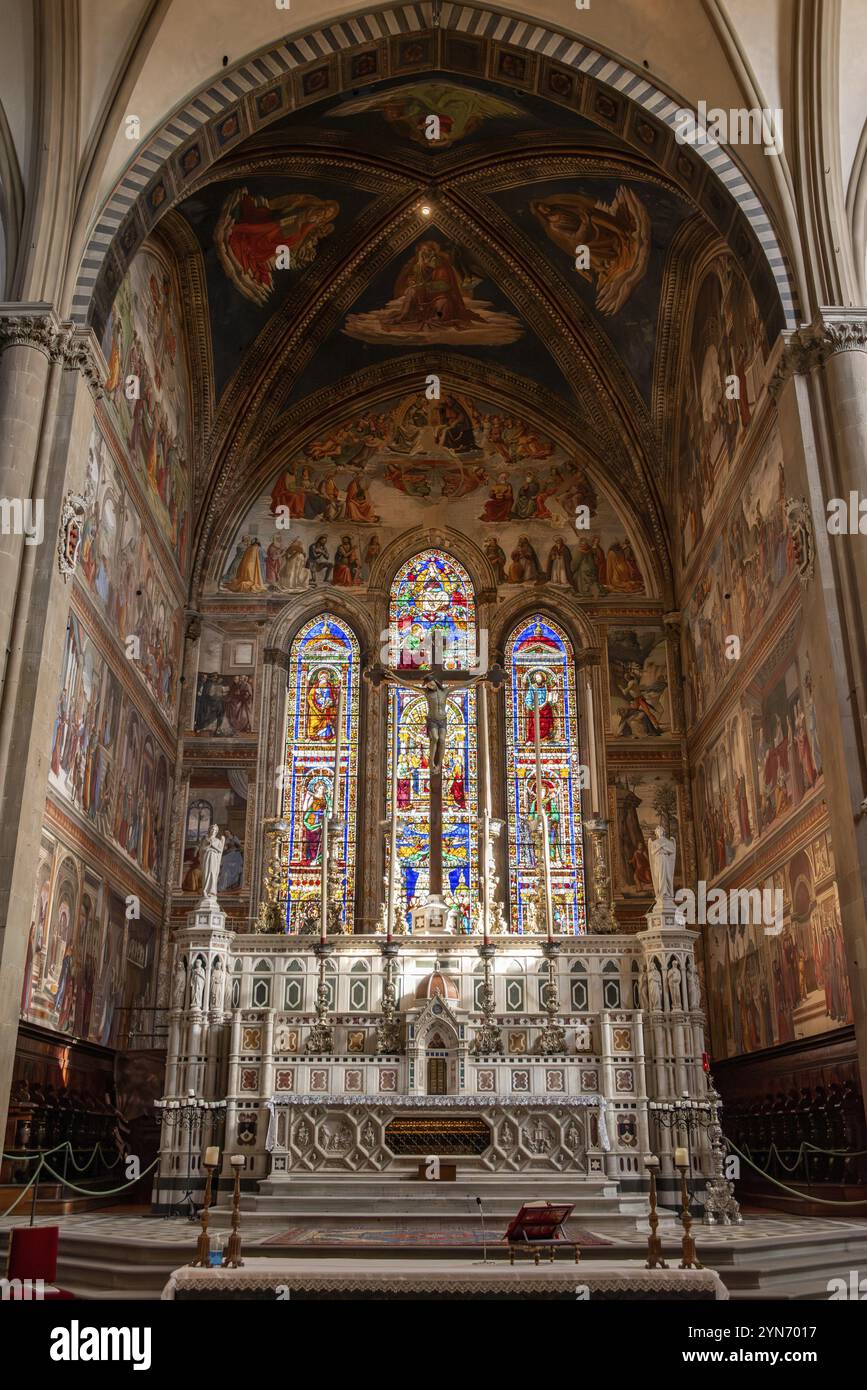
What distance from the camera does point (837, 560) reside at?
13.7 m

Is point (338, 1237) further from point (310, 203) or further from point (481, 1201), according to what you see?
point (310, 203)

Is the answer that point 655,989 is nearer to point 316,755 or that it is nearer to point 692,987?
point 692,987

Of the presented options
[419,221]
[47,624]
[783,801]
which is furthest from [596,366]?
[47,624]

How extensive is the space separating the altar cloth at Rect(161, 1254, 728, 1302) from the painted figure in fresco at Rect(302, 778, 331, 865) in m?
14.8

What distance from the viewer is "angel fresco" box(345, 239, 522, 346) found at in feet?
81.6

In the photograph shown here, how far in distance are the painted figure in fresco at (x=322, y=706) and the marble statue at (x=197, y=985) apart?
8.60 meters

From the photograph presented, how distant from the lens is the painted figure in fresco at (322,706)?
2475cm

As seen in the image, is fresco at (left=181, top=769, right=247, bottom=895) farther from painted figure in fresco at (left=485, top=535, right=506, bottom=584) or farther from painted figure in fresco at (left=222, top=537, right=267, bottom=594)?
painted figure in fresco at (left=485, top=535, right=506, bottom=584)

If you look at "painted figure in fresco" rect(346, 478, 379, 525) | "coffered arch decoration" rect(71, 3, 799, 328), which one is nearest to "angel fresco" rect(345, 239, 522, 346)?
"painted figure in fresco" rect(346, 478, 379, 525)

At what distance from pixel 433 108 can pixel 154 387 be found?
6966 mm

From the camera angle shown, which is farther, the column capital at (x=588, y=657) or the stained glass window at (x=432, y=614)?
the stained glass window at (x=432, y=614)

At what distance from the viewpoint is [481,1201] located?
1357 cm

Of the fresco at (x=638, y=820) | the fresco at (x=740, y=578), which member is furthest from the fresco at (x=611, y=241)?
the fresco at (x=638, y=820)

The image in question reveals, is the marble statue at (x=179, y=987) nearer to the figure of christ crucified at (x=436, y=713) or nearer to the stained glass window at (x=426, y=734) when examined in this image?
the figure of christ crucified at (x=436, y=713)
